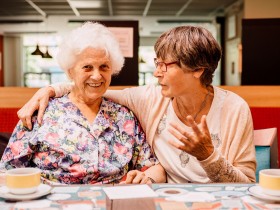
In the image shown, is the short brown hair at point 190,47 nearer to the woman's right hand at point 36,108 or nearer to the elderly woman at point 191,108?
the elderly woman at point 191,108

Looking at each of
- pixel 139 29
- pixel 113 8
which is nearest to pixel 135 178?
pixel 139 29

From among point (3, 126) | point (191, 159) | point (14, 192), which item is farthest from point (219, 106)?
point (3, 126)

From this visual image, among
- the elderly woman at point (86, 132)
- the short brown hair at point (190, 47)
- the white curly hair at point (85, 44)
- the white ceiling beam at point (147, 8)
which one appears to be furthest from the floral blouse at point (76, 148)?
the white ceiling beam at point (147, 8)

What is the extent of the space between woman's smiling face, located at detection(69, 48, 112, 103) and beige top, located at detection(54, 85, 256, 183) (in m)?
0.13

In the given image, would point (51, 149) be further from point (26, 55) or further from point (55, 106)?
point (26, 55)

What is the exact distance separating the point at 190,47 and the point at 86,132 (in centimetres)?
56

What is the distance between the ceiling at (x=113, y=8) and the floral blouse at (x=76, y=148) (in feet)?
24.2

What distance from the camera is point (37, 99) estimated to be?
1.84 meters

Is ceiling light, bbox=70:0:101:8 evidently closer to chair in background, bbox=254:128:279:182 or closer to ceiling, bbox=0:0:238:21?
ceiling, bbox=0:0:238:21

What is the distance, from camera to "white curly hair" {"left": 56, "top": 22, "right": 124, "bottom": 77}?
1.84 metres

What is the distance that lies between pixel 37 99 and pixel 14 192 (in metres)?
0.74

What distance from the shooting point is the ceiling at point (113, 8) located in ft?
29.8

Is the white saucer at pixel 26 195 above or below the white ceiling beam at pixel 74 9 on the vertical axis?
below

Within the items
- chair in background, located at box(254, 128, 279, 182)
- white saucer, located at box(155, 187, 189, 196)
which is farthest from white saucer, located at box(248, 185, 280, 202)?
chair in background, located at box(254, 128, 279, 182)
